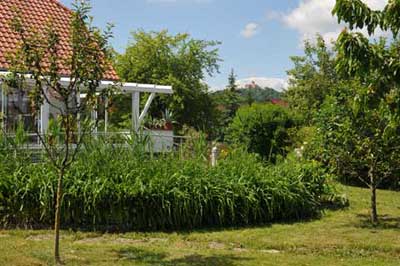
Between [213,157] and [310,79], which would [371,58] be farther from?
[310,79]

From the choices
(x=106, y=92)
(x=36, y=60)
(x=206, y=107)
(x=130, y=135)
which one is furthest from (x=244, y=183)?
(x=206, y=107)

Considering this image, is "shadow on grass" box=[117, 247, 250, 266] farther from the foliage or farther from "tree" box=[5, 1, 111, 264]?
the foliage

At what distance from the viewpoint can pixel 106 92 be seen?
7.27 meters

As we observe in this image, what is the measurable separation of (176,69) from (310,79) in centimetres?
807

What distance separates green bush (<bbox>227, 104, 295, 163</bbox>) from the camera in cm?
1998

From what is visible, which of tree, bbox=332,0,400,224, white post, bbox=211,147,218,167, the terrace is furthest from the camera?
the terrace

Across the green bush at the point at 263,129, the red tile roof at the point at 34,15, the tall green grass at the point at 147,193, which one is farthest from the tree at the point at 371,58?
the green bush at the point at 263,129

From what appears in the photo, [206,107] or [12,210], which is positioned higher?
[206,107]

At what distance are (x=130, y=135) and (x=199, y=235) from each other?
2.89 meters

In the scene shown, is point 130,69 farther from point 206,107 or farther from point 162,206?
point 162,206

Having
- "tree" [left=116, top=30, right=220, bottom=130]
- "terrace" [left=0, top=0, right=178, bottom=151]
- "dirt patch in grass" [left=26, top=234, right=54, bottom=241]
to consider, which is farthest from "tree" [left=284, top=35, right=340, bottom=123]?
"dirt patch in grass" [left=26, top=234, right=54, bottom=241]

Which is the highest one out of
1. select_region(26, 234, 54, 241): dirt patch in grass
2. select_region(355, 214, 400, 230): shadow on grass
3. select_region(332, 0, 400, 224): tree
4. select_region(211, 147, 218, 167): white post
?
select_region(332, 0, 400, 224): tree

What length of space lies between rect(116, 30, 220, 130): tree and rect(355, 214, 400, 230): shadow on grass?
17951 mm

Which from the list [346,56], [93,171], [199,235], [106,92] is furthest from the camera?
[93,171]
